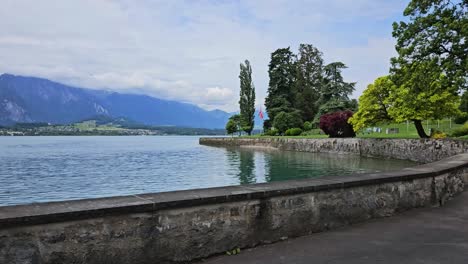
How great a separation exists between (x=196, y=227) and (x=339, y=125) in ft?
141

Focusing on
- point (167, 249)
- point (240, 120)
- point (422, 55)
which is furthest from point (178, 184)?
point (240, 120)

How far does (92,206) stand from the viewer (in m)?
3.22

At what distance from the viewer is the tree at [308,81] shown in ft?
229

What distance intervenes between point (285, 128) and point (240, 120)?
1545cm

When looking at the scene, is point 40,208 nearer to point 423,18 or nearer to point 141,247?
point 141,247

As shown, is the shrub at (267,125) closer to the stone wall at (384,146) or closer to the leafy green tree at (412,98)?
the stone wall at (384,146)

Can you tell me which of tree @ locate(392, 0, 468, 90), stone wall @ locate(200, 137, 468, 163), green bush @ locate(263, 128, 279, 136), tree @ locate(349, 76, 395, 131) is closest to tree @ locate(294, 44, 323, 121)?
green bush @ locate(263, 128, 279, 136)

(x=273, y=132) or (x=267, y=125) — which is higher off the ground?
(x=267, y=125)

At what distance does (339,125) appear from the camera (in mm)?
44344

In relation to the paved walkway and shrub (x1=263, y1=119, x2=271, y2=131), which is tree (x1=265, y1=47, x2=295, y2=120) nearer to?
shrub (x1=263, y1=119, x2=271, y2=131)

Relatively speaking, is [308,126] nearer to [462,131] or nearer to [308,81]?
[308,81]

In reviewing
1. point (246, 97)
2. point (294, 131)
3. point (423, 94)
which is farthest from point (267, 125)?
point (423, 94)

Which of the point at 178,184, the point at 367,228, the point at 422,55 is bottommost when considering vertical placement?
the point at 178,184

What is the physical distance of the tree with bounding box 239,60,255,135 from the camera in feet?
246
